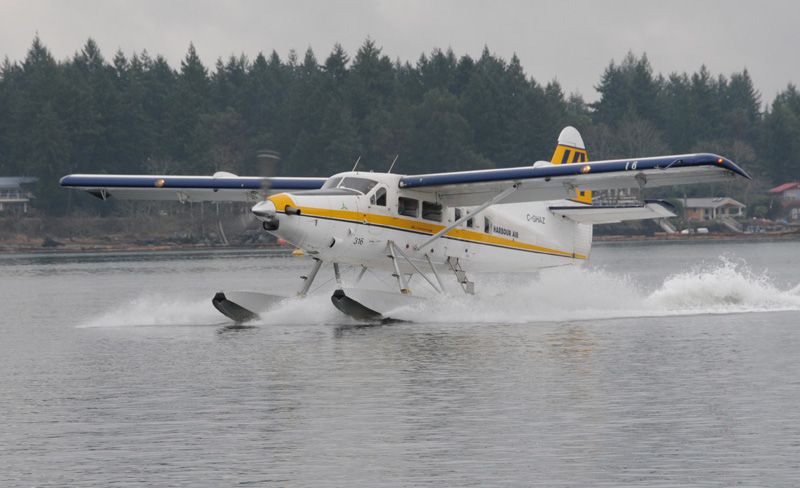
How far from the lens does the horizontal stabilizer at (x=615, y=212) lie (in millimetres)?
18469

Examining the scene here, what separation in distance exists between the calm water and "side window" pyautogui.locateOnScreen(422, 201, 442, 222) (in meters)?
1.52

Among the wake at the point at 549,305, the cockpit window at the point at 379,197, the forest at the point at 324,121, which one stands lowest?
the wake at the point at 549,305

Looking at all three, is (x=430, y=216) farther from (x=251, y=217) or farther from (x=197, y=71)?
(x=197, y=71)

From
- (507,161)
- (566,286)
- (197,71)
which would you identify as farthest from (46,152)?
(566,286)

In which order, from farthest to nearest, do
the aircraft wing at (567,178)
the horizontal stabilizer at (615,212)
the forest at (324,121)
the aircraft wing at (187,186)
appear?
the forest at (324,121) → the aircraft wing at (187,186) → the horizontal stabilizer at (615,212) → the aircraft wing at (567,178)

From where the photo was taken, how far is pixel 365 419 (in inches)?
393

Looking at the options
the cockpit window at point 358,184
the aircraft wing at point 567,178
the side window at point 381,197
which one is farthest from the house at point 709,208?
the cockpit window at point 358,184

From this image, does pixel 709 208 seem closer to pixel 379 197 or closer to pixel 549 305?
pixel 549 305

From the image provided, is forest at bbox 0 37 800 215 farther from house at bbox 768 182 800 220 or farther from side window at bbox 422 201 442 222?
side window at bbox 422 201 442 222

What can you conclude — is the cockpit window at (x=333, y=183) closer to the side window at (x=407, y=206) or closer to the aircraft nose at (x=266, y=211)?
the side window at (x=407, y=206)

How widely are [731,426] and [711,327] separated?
8102mm

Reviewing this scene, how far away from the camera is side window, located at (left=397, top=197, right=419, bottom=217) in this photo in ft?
59.3

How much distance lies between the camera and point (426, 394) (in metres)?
11.2

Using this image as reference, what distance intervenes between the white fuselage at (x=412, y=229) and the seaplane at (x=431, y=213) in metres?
0.02
